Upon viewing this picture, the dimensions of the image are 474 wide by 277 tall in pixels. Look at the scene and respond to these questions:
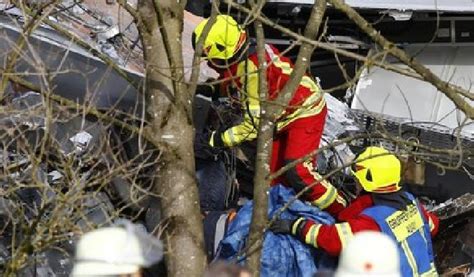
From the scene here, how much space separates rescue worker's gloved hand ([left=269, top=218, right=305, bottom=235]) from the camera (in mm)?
6414

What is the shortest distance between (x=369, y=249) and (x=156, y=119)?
2143 mm

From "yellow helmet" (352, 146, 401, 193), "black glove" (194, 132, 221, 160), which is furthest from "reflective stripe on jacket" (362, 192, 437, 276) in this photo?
"black glove" (194, 132, 221, 160)

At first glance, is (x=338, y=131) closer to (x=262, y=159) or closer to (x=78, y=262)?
(x=262, y=159)

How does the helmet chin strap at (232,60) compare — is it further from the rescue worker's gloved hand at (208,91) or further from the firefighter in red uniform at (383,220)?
the firefighter in red uniform at (383,220)

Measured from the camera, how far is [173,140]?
627 centimetres

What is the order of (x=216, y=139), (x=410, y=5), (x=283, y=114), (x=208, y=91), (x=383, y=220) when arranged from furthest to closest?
1. (x=410, y=5)
2. (x=208, y=91)
3. (x=216, y=139)
4. (x=283, y=114)
5. (x=383, y=220)

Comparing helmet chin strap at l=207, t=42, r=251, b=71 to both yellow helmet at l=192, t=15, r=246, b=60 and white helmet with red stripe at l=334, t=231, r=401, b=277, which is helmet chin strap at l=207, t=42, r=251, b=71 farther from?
white helmet with red stripe at l=334, t=231, r=401, b=277

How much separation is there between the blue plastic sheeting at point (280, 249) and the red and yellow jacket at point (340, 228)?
0.11 metres

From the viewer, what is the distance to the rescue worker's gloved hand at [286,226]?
21.0ft

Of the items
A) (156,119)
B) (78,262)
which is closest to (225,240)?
(156,119)

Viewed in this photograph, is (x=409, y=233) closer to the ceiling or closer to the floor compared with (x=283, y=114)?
closer to the floor

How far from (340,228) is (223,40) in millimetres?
1414

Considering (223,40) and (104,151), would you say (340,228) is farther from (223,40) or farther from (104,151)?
(104,151)

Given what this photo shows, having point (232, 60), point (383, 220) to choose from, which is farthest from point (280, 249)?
point (232, 60)
